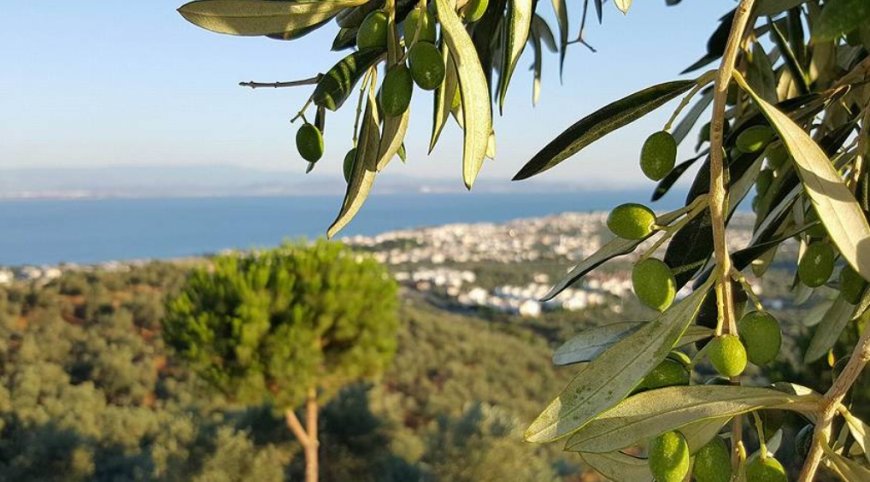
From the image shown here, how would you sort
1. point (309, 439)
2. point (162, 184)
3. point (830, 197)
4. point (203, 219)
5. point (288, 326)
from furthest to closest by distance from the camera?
point (162, 184) < point (203, 219) < point (309, 439) < point (288, 326) < point (830, 197)

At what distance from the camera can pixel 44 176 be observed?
7719 cm

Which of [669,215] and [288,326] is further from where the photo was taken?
[288,326]

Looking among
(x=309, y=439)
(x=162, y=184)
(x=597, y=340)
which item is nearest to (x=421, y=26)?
(x=597, y=340)

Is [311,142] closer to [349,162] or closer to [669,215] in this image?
[349,162]

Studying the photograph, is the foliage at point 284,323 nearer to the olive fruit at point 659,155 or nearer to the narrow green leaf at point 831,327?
the narrow green leaf at point 831,327

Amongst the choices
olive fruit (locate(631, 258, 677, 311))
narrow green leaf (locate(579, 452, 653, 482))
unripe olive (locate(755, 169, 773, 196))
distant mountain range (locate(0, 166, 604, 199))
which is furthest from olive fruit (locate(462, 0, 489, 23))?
distant mountain range (locate(0, 166, 604, 199))

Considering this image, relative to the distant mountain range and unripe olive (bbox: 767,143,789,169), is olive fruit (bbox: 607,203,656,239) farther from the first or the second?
the distant mountain range

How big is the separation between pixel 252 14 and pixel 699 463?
40 centimetres

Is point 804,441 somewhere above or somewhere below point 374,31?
below

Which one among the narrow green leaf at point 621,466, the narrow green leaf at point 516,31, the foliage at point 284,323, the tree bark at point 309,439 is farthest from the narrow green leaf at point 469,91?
the tree bark at point 309,439

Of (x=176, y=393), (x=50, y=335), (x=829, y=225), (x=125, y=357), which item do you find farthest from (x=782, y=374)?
(x=50, y=335)

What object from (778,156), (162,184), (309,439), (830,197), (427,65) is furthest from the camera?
(162,184)

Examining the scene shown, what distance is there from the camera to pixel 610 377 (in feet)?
1.30

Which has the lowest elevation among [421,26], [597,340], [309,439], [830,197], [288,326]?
[309,439]
